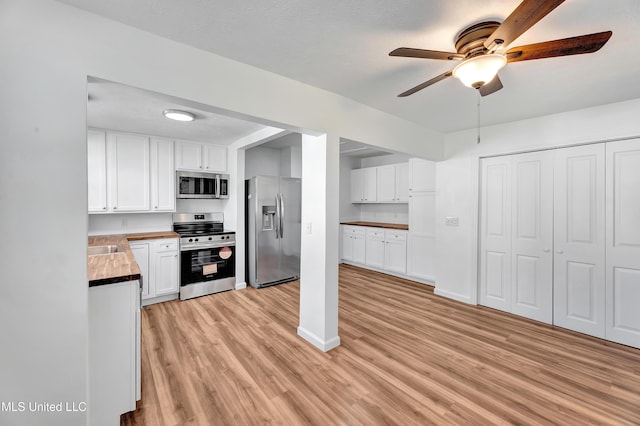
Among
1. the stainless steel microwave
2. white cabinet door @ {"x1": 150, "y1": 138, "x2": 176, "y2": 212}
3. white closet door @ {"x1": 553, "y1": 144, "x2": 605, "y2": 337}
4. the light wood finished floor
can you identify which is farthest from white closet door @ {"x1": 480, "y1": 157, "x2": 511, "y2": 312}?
white cabinet door @ {"x1": 150, "y1": 138, "x2": 176, "y2": 212}

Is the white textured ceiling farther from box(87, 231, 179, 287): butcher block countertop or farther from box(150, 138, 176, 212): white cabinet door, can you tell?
box(150, 138, 176, 212): white cabinet door

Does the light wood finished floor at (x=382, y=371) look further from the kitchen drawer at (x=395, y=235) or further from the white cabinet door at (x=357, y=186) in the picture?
the white cabinet door at (x=357, y=186)

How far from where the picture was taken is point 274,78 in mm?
2084

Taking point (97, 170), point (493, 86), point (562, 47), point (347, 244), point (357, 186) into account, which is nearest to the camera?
point (562, 47)

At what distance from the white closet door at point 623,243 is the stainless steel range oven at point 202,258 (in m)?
4.71

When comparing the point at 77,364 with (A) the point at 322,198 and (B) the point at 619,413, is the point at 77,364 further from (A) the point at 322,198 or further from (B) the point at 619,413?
(B) the point at 619,413

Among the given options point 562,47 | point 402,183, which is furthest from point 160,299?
point 562,47

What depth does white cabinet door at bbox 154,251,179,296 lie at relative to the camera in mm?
3605

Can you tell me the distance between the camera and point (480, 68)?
1.46 meters

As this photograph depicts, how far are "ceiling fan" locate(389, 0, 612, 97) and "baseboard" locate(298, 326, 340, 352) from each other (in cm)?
238

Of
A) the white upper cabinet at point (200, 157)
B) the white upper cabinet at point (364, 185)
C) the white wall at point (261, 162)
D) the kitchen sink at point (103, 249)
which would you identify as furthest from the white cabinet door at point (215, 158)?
the white upper cabinet at point (364, 185)

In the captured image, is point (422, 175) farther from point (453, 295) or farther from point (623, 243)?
point (623, 243)

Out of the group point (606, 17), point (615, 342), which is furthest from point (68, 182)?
point (615, 342)

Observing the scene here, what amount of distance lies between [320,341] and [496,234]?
9.08 ft
